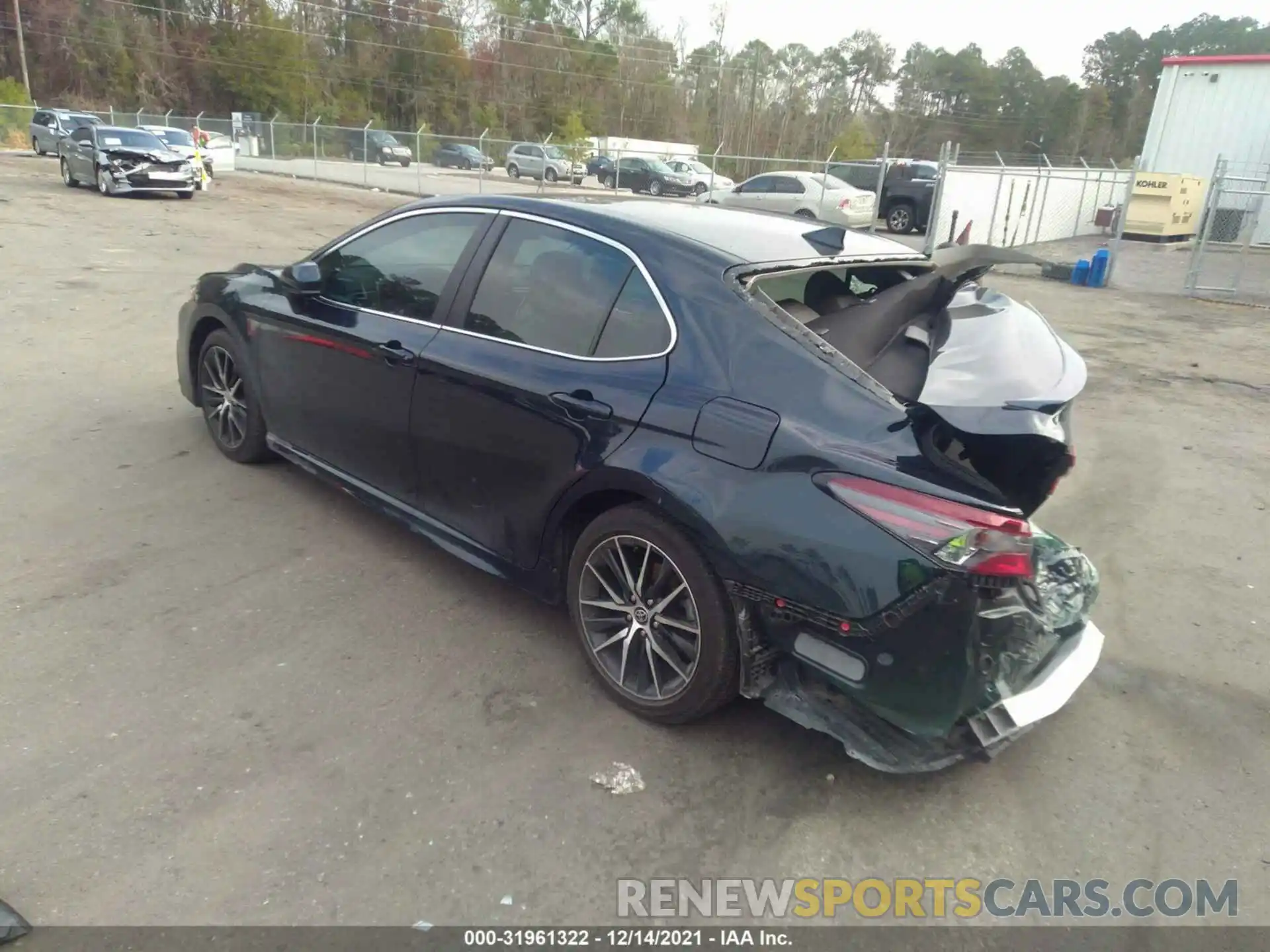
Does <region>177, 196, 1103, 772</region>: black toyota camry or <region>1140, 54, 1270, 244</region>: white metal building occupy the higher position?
<region>1140, 54, 1270, 244</region>: white metal building

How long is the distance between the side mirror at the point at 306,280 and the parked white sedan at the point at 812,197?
18126mm

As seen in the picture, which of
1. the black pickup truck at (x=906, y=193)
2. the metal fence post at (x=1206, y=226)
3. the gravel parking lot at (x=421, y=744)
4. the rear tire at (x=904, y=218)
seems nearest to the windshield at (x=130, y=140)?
the black pickup truck at (x=906, y=193)

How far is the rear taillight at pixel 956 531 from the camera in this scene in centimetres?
249

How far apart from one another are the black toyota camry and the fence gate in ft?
47.2

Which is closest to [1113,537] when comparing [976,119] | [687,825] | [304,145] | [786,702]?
[786,702]

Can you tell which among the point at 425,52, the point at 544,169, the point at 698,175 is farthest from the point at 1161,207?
the point at 425,52

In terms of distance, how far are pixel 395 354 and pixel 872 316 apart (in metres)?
2.00

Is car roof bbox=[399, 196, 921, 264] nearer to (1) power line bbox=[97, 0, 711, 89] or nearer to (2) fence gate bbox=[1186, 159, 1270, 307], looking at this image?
(2) fence gate bbox=[1186, 159, 1270, 307]

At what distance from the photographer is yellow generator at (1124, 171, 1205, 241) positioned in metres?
24.1

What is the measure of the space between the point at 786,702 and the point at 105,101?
74.1 metres

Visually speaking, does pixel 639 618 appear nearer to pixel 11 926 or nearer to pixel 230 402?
pixel 11 926

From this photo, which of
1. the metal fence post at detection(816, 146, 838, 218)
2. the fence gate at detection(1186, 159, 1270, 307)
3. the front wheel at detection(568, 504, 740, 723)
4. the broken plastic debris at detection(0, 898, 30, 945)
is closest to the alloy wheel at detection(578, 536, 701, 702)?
the front wheel at detection(568, 504, 740, 723)

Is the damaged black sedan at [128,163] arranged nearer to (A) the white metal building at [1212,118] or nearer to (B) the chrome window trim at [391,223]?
(B) the chrome window trim at [391,223]
